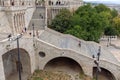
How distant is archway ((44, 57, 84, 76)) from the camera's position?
25886mm

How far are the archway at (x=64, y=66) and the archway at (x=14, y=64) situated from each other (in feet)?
10.5

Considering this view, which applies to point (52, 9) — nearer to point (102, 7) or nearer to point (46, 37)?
point (46, 37)

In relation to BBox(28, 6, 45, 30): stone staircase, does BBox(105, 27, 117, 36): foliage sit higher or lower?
lower

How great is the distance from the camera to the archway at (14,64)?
77.6 feet

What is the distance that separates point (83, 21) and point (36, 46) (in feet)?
51.2

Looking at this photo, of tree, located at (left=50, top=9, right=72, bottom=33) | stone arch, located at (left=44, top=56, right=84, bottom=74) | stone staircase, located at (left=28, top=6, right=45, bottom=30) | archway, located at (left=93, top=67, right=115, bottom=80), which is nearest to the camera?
archway, located at (left=93, top=67, right=115, bottom=80)

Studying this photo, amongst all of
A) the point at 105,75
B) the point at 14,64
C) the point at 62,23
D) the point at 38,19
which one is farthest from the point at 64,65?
the point at 38,19

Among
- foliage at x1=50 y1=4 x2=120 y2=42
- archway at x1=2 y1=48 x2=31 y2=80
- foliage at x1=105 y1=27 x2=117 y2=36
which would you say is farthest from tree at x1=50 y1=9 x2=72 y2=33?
archway at x1=2 y1=48 x2=31 y2=80

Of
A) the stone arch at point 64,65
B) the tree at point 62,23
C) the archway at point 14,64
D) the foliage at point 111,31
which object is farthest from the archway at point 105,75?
the foliage at point 111,31

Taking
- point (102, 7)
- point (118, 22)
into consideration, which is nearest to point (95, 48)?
point (118, 22)

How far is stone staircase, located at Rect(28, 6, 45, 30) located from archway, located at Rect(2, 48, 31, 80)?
1174 cm

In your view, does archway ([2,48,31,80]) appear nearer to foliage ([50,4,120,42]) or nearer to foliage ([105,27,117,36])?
foliage ([50,4,120,42])

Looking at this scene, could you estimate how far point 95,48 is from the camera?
3119cm

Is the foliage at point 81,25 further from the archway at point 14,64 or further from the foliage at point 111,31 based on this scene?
the archway at point 14,64
